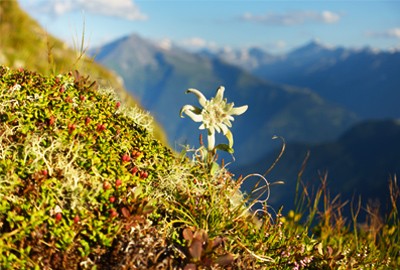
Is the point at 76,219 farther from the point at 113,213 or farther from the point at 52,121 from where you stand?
the point at 52,121

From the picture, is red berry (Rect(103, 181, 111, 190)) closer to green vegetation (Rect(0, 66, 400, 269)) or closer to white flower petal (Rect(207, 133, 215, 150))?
green vegetation (Rect(0, 66, 400, 269))

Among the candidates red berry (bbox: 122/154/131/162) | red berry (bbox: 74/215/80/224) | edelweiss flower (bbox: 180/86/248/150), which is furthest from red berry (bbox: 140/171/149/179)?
red berry (bbox: 74/215/80/224)

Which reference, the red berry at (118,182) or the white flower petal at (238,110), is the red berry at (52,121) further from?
the white flower petal at (238,110)

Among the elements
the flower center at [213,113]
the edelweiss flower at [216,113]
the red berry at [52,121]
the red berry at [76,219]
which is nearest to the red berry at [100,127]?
the red berry at [52,121]

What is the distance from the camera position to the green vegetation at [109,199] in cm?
377

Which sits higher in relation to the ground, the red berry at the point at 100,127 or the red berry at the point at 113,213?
the red berry at the point at 100,127

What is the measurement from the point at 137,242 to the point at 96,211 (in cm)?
49

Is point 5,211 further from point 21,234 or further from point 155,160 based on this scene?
point 155,160

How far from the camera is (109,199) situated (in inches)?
159

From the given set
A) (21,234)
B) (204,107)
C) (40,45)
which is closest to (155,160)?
(204,107)

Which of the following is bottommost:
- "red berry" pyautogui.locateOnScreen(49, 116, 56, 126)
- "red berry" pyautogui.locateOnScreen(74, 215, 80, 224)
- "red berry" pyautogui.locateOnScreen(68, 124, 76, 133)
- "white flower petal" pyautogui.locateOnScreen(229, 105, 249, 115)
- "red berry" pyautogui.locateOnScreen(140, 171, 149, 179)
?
"red berry" pyautogui.locateOnScreen(74, 215, 80, 224)

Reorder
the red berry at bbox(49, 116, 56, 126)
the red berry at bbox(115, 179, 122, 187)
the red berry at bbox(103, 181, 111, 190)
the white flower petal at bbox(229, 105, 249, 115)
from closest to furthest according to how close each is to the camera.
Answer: the red berry at bbox(103, 181, 111, 190), the red berry at bbox(115, 179, 122, 187), the red berry at bbox(49, 116, 56, 126), the white flower petal at bbox(229, 105, 249, 115)

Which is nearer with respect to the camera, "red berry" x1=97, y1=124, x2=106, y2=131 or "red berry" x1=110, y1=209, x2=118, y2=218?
"red berry" x1=110, y1=209, x2=118, y2=218

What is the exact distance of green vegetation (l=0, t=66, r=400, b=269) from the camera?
3771mm
